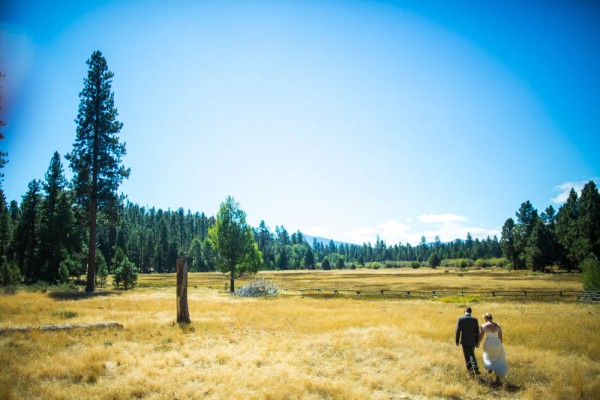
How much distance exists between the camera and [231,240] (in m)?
40.2

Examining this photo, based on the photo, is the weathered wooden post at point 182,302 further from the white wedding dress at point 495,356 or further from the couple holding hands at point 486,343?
the white wedding dress at point 495,356

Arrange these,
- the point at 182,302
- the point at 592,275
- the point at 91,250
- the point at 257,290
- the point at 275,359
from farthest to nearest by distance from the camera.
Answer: the point at 257,290 → the point at 592,275 → the point at 91,250 → the point at 182,302 → the point at 275,359

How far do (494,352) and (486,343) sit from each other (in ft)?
1.04

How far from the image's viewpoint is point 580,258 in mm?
63875

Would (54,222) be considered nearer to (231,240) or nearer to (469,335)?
(231,240)

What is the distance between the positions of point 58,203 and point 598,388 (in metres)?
58.7

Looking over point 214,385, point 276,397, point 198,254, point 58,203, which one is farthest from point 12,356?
point 198,254

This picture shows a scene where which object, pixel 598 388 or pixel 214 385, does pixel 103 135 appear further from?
pixel 598 388

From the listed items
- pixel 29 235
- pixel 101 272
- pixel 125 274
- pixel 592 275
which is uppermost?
pixel 29 235

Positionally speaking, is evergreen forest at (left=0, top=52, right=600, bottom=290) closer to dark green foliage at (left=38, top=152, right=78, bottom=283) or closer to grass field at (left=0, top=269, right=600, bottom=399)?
dark green foliage at (left=38, top=152, right=78, bottom=283)

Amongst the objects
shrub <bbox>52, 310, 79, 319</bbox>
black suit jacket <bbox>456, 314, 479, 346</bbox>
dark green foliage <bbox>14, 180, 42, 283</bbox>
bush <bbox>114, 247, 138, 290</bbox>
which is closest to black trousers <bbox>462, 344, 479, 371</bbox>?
black suit jacket <bbox>456, 314, 479, 346</bbox>

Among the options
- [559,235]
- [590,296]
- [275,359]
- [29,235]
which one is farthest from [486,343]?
[559,235]

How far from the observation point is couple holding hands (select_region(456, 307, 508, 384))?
1000cm

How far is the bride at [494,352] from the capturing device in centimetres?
995
